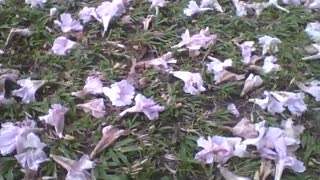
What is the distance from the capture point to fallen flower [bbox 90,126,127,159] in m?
1.77

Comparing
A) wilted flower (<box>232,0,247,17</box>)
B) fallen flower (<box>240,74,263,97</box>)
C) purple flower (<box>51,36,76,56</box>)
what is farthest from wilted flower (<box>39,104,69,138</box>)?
wilted flower (<box>232,0,247,17</box>)

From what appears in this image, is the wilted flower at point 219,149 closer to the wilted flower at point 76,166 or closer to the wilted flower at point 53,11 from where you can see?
the wilted flower at point 76,166

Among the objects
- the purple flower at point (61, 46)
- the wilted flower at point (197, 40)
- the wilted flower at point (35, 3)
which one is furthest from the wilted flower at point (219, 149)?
the wilted flower at point (35, 3)

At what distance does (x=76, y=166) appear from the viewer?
1.71 m

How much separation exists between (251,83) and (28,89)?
681mm

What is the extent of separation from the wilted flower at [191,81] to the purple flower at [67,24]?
419mm

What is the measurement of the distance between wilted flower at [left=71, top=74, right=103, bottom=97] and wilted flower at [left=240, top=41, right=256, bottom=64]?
0.49 metres

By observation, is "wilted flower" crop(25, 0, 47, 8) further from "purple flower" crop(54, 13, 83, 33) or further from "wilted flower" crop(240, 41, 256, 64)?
"wilted flower" crop(240, 41, 256, 64)

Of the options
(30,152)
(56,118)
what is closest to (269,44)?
(56,118)

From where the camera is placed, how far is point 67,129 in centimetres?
185

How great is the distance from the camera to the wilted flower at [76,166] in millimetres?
1678

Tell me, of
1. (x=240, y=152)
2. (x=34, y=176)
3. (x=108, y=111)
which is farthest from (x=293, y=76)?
(x=34, y=176)

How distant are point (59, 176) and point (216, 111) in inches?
20.3

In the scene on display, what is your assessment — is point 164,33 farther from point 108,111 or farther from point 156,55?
point 108,111
